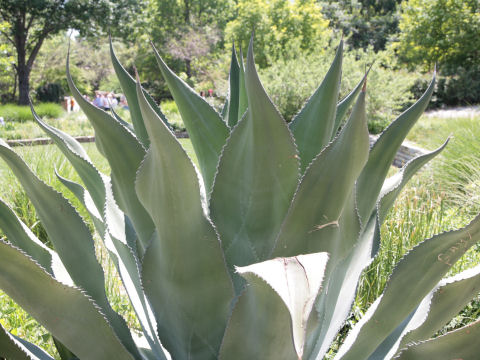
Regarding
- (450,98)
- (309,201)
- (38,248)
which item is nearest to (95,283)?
(38,248)

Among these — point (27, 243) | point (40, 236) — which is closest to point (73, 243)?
point (27, 243)

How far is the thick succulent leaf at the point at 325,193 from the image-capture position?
804 millimetres

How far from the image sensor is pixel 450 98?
819 inches

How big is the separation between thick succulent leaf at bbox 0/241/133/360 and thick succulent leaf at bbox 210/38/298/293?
0.32m

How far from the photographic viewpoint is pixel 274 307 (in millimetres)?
688

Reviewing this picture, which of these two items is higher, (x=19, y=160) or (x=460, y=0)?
(x=460, y=0)

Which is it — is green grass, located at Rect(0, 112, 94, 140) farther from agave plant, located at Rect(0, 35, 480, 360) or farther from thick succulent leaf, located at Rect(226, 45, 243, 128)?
agave plant, located at Rect(0, 35, 480, 360)

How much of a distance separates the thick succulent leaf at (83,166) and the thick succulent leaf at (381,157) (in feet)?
2.48

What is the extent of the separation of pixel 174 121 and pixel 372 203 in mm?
16457

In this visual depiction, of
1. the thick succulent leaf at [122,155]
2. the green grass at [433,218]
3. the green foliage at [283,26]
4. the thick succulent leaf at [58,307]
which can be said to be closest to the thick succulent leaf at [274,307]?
the thick succulent leaf at [58,307]

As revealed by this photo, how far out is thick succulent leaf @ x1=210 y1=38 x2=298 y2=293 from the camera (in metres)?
0.87

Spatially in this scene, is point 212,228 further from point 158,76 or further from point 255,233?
point 158,76

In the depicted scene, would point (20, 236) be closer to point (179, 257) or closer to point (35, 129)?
point (179, 257)

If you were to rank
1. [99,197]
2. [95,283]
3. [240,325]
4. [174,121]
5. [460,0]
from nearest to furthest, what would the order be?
[240,325]
[95,283]
[99,197]
[174,121]
[460,0]
